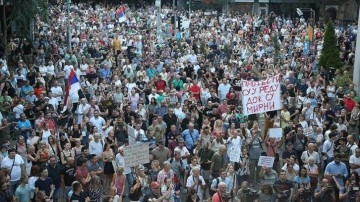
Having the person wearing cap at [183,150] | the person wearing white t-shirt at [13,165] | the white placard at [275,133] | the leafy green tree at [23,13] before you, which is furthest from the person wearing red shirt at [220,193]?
the leafy green tree at [23,13]

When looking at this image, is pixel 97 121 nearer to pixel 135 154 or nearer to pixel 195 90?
pixel 135 154

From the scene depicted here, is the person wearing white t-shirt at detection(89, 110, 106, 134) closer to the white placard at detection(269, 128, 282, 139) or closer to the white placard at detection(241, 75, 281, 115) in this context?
the white placard at detection(241, 75, 281, 115)

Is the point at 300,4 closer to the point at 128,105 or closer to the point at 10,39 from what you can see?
the point at 10,39

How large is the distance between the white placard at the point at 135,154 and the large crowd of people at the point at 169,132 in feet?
0.31

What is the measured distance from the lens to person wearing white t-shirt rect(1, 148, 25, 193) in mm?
12594

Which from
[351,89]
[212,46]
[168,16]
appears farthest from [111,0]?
[351,89]

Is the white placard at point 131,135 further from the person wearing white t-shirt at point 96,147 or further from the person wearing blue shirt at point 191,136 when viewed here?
the person wearing blue shirt at point 191,136

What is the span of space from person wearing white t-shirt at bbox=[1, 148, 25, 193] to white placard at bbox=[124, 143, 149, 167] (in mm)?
2086

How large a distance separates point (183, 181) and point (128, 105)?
4.03 metres

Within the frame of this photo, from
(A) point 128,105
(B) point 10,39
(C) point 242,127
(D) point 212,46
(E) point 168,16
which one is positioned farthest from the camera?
(E) point 168,16

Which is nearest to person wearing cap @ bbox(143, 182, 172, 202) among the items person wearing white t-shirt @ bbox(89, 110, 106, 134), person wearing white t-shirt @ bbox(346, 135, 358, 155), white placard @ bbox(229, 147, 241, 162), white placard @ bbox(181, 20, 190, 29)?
white placard @ bbox(229, 147, 241, 162)

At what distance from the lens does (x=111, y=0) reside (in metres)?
60.2

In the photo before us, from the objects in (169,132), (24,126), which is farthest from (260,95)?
(24,126)

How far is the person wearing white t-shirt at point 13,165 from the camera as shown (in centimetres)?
1259
